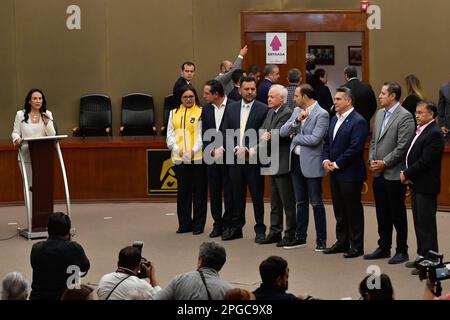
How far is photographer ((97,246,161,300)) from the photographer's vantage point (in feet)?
→ 21.9

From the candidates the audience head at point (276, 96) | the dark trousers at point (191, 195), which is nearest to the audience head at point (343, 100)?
the audience head at point (276, 96)

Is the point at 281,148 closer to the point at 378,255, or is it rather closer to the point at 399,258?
the point at 378,255

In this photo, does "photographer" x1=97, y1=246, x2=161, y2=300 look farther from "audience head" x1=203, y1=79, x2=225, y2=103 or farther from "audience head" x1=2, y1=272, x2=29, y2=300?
"audience head" x1=203, y1=79, x2=225, y2=103

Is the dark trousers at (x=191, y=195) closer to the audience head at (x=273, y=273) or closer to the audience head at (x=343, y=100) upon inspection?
the audience head at (x=343, y=100)

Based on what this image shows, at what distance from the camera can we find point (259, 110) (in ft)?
36.9

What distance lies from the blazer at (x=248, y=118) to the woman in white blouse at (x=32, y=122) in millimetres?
2110

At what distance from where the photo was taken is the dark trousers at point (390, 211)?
10.0 meters

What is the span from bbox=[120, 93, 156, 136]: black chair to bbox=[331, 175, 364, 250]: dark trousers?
6498 mm

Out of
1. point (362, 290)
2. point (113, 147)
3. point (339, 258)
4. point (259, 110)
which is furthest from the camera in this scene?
point (113, 147)

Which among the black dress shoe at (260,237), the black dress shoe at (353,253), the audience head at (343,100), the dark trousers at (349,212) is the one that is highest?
the audience head at (343,100)

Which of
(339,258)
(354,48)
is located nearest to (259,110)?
(339,258)
